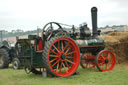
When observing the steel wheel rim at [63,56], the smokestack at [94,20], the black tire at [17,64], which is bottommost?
the black tire at [17,64]

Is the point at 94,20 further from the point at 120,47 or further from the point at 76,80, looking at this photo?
the point at 76,80

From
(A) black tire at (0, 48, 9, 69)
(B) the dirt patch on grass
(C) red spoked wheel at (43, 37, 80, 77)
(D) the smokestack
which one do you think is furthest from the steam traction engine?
(A) black tire at (0, 48, 9, 69)

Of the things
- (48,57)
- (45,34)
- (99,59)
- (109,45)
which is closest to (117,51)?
(109,45)

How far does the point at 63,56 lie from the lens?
7.20m

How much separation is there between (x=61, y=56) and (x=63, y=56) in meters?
0.08

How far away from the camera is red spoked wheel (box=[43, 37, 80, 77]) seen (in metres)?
6.78

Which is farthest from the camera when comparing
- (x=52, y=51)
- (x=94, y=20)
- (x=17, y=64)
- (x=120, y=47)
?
(x=120, y=47)

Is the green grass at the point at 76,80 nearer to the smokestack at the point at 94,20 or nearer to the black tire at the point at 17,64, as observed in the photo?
the smokestack at the point at 94,20

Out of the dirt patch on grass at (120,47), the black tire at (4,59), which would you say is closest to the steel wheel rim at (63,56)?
the dirt patch on grass at (120,47)

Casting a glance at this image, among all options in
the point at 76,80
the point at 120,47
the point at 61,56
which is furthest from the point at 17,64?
the point at 120,47

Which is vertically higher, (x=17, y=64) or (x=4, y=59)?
(x=4, y=59)

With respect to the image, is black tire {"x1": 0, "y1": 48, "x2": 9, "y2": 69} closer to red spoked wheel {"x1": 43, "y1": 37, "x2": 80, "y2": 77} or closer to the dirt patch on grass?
red spoked wheel {"x1": 43, "y1": 37, "x2": 80, "y2": 77}

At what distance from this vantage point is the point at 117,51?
36.0ft

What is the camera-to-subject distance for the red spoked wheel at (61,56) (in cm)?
678
